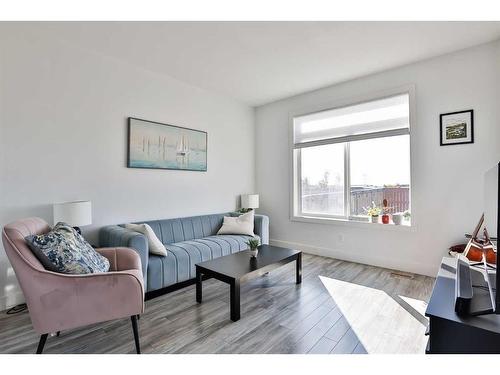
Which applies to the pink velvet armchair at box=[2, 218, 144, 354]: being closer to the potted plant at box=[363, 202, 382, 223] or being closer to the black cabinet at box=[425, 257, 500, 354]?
the black cabinet at box=[425, 257, 500, 354]

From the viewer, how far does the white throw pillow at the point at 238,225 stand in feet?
12.3

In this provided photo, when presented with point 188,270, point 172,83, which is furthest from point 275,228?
point 172,83

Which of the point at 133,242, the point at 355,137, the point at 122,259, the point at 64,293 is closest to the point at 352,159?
the point at 355,137

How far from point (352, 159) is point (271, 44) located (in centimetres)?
206

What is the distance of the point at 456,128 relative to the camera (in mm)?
2977

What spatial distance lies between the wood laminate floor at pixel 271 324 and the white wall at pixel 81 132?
1.12 m

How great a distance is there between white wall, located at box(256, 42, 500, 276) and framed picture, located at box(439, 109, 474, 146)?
0.05 m

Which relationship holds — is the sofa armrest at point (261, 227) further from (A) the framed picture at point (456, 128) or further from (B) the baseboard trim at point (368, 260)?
(A) the framed picture at point (456, 128)

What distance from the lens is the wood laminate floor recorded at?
5.88 ft

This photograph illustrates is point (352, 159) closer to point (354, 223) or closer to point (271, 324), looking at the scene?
point (354, 223)

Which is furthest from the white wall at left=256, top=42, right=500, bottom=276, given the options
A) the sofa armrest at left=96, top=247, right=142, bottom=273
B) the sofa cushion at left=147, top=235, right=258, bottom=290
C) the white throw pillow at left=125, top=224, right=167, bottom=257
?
the sofa armrest at left=96, top=247, right=142, bottom=273

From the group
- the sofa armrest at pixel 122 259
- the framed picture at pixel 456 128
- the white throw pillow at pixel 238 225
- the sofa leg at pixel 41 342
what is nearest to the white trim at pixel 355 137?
the framed picture at pixel 456 128
